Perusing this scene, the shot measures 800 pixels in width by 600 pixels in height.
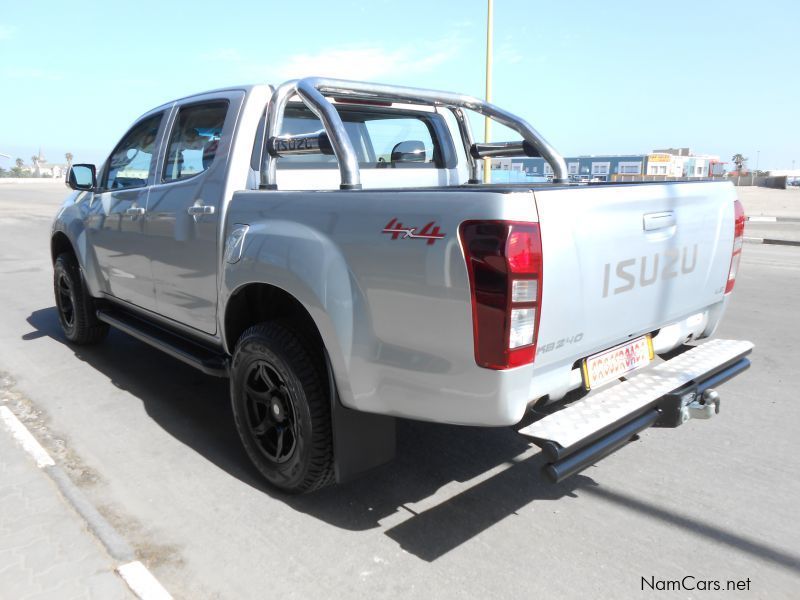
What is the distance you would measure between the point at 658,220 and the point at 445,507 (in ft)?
5.41

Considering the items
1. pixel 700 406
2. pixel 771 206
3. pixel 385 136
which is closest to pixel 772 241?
pixel 385 136

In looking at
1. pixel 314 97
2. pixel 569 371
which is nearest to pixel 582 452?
pixel 569 371

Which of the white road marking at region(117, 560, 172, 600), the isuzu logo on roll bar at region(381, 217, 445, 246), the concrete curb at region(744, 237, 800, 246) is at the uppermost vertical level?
the isuzu logo on roll bar at region(381, 217, 445, 246)

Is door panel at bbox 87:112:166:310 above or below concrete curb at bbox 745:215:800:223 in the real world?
above

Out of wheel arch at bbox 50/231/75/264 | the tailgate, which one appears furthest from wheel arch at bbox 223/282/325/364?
wheel arch at bbox 50/231/75/264

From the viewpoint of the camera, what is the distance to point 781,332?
617 cm

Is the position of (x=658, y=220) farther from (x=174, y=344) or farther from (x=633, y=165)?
(x=633, y=165)

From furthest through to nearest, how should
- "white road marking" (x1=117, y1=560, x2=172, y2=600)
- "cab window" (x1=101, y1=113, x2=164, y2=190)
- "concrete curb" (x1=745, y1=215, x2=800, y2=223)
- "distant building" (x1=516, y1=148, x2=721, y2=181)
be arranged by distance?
1. "distant building" (x1=516, y1=148, x2=721, y2=181)
2. "concrete curb" (x1=745, y1=215, x2=800, y2=223)
3. "cab window" (x1=101, y1=113, x2=164, y2=190)
4. "white road marking" (x1=117, y1=560, x2=172, y2=600)

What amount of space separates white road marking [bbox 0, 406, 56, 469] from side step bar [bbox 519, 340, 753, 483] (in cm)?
274

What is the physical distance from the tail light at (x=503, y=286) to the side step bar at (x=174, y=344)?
6.01 feet

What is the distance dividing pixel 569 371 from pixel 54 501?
2.54 metres

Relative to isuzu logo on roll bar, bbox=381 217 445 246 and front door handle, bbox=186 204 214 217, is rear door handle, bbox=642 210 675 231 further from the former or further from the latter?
front door handle, bbox=186 204 214 217

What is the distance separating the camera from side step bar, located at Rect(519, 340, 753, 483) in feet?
7.78

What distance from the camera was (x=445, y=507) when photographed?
10.2ft
